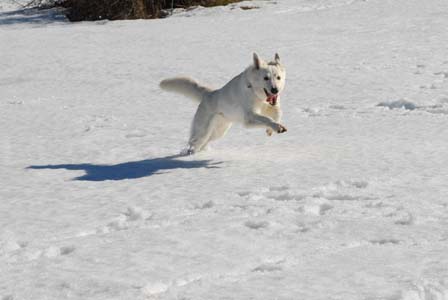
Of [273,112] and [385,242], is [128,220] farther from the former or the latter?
[273,112]

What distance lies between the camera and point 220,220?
5766 millimetres

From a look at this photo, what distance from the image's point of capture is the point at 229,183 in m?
7.00

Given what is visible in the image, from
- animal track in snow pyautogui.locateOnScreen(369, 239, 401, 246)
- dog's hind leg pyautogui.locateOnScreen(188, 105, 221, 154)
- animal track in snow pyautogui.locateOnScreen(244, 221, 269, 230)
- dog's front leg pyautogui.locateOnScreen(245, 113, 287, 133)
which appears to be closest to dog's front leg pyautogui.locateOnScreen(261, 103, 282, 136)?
dog's front leg pyautogui.locateOnScreen(245, 113, 287, 133)

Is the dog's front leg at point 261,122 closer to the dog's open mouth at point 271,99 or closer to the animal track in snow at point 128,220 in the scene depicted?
the dog's open mouth at point 271,99

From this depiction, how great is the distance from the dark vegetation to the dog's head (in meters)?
16.7

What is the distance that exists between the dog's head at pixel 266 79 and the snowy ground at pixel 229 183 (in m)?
0.64

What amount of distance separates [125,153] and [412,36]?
9.91m

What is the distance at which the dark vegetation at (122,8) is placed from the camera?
24.3m

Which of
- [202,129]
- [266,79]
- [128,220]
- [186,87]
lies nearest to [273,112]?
[266,79]

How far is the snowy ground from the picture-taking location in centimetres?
453

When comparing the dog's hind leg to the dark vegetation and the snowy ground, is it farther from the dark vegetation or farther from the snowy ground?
the dark vegetation

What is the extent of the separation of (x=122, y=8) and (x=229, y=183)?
60.5 feet

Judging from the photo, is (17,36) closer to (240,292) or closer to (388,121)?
(388,121)

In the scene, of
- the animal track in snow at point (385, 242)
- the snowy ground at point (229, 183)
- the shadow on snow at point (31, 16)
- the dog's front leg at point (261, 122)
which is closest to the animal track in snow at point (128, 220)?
the snowy ground at point (229, 183)
